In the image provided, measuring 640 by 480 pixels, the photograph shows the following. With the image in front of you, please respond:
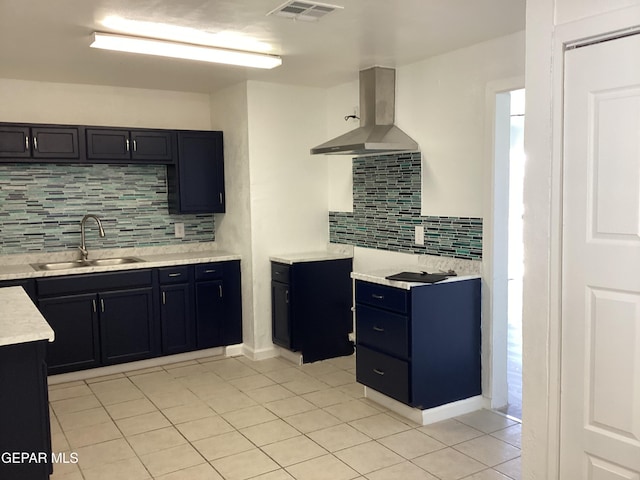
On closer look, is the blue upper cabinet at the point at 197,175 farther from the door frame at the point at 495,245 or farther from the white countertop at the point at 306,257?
the door frame at the point at 495,245

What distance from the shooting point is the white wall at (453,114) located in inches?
143

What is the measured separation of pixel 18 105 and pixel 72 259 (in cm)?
129

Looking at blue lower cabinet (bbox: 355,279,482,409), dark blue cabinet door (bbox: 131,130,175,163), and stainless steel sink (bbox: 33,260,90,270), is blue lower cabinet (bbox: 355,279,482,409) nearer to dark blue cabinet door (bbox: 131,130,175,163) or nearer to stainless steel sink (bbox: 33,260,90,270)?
dark blue cabinet door (bbox: 131,130,175,163)

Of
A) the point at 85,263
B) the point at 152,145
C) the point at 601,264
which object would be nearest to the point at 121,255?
the point at 85,263

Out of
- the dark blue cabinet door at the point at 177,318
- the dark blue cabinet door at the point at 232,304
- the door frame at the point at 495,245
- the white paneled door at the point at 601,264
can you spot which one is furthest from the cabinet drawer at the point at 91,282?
the white paneled door at the point at 601,264

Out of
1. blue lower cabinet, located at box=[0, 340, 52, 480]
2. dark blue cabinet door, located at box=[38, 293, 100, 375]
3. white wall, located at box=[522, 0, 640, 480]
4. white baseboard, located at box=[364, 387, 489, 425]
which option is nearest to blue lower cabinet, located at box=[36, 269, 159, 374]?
dark blue cabinet door, located at box=[38, 293, 100, 375]

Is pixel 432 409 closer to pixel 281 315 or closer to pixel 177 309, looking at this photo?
pixel 281 315

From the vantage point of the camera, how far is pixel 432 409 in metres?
3.59

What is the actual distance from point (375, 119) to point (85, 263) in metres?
2.63

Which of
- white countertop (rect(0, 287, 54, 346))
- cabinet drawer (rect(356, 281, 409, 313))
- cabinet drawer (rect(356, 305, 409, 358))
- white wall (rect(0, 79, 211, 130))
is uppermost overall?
white wall (rect(0, 79, 211, 130))

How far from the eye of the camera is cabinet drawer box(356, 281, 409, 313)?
353 centimetres

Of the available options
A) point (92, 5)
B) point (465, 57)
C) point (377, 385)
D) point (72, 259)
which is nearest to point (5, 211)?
point (72, 259)

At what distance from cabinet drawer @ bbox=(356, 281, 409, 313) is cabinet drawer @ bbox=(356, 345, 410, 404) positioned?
0.32 m

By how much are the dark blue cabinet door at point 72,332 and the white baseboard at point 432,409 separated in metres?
2.20
